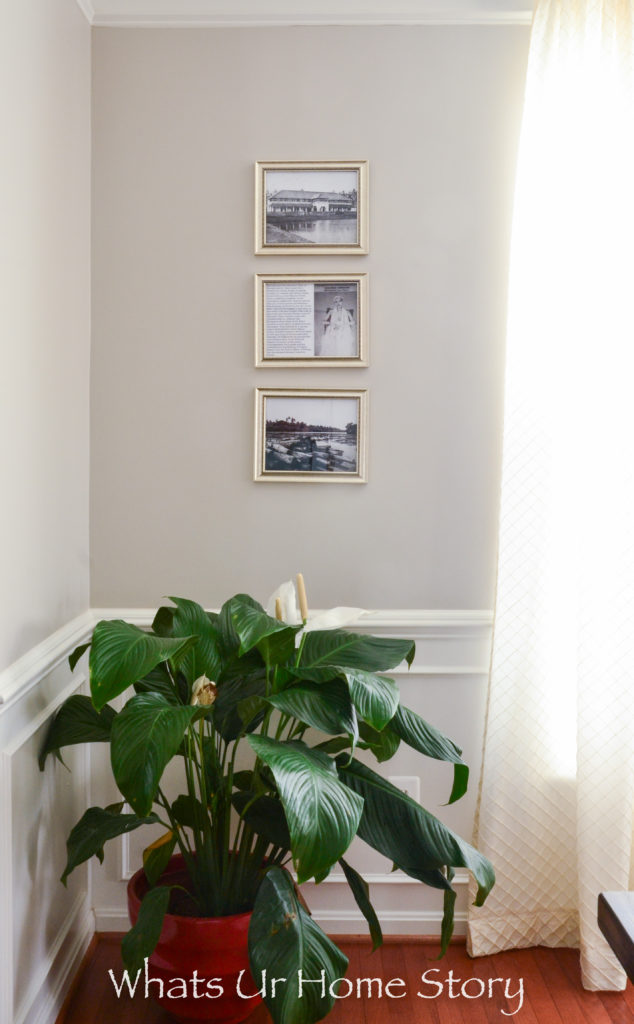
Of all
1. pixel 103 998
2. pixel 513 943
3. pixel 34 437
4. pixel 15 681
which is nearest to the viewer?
pixel 15 681

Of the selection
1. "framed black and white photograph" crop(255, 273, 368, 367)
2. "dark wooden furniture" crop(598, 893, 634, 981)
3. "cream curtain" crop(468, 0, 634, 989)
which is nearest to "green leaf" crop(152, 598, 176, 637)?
"framed black and white photograph" crop(255, 273, 368, 367)

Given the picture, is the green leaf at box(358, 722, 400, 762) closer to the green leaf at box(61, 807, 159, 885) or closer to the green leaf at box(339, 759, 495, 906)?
the green leaf at box(339, 759, 495, 906)

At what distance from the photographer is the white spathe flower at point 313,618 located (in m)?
1.75

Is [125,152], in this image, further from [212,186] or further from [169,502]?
[169,502]

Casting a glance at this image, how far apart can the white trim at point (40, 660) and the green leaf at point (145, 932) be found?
19.4 inches

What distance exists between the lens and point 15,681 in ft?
5.20

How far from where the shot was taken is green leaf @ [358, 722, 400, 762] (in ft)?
5.72

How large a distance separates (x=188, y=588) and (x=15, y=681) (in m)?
0.65

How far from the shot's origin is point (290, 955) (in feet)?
4.58

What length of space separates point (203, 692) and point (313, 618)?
309 mm

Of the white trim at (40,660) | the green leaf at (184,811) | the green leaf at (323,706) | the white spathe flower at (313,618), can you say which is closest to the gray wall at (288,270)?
the white trim at (40,660)

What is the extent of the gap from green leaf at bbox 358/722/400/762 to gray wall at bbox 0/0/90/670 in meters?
0.76

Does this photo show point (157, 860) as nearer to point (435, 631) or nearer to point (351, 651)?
point (351, 651)

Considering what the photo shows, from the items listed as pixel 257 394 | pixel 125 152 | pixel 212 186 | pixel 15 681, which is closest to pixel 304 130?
pixel 212 186
